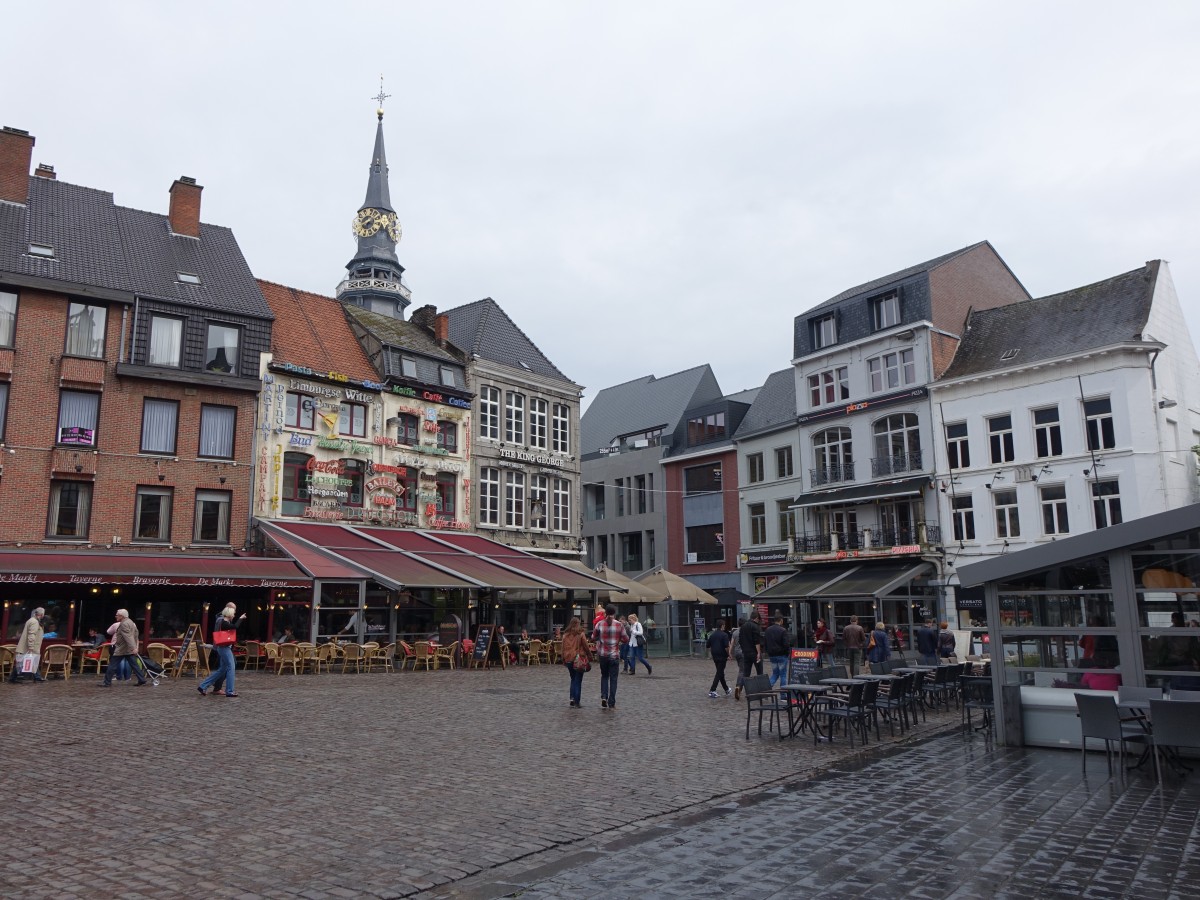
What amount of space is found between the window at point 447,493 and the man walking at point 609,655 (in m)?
17.6

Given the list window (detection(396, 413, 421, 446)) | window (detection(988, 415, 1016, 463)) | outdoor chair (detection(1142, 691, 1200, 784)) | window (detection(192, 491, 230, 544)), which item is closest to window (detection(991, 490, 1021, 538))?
window (detection(988, 415, 1016, 463))

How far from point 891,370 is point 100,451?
88.9 feet

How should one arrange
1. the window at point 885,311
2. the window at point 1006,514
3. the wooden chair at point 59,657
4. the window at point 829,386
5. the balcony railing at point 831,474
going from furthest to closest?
1. the window at point 829,386
2. the balcony railing at point 831,474
3. the window at point 885,311
4. the window at point 1006,514
5. the wooden chair at point 59,657

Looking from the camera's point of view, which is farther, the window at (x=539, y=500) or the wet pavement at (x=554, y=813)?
the window at (x=539, y=500)

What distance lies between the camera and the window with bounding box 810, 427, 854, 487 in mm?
37062

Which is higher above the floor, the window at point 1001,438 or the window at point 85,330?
the window at point 85,330

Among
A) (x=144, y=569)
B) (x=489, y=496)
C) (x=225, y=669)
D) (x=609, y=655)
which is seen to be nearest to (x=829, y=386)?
(x=489, y=496)

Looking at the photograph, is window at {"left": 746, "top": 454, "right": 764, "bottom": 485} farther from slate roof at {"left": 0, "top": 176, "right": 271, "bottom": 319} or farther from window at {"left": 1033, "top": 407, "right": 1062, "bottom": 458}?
slate roof at {"left": 0, "top": 176, "right": 271, "bottom": 319}

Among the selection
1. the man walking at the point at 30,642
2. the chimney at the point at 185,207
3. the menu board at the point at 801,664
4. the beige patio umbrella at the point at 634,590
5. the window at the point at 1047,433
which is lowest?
the menu board at the point at 801,664

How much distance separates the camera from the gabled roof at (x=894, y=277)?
35594mm

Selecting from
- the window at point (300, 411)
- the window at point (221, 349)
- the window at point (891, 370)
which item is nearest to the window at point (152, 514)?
the window at point (221, 349)

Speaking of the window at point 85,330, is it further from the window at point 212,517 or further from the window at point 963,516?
the window at point 963,516

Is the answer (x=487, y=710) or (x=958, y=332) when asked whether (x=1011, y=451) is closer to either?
(x=958, y=332)

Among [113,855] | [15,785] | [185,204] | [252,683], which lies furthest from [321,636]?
[113,855]
